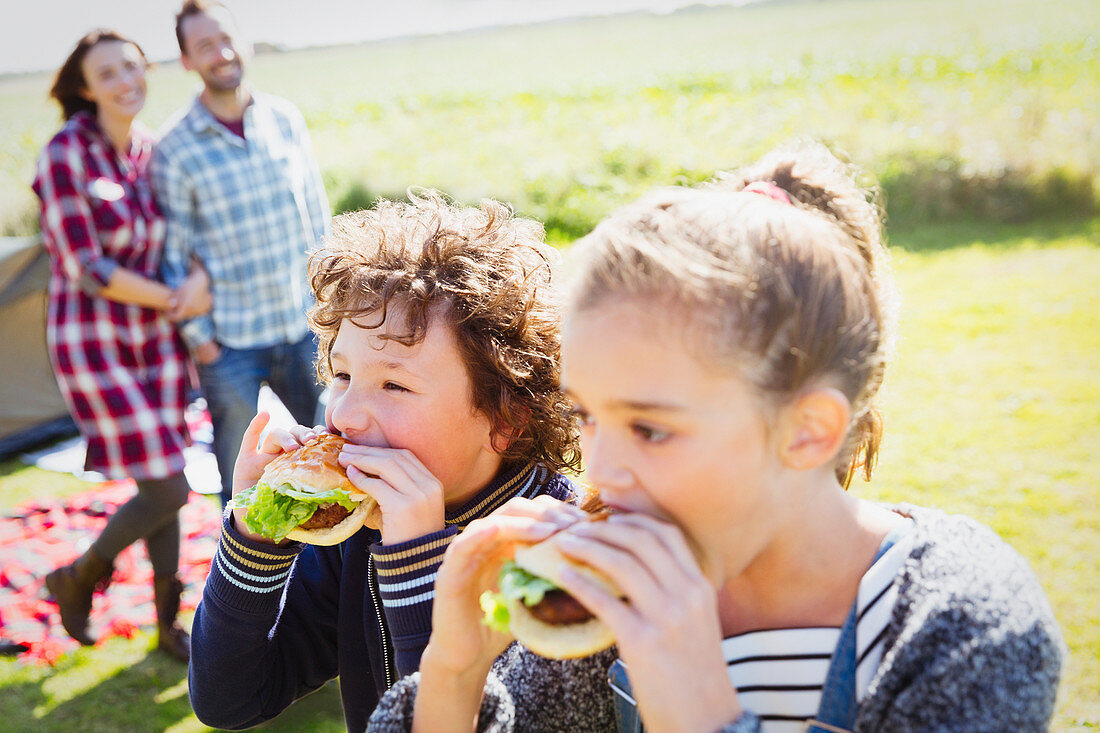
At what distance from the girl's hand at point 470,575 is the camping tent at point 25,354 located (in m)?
7.34

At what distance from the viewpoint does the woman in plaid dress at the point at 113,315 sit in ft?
15.2

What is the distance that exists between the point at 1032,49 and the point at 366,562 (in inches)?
1544

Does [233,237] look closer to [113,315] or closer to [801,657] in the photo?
[113,315]

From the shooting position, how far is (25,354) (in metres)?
7.89

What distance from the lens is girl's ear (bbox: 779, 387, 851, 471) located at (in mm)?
1538

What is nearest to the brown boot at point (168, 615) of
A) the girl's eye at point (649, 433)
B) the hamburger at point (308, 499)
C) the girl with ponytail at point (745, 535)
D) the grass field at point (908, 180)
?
the grass field at point (908, 180)

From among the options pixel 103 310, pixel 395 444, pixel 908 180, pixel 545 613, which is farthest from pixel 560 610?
pixel 908 180

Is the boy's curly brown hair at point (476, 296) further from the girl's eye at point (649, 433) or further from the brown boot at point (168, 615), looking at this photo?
the brown boot at point (168, 615)

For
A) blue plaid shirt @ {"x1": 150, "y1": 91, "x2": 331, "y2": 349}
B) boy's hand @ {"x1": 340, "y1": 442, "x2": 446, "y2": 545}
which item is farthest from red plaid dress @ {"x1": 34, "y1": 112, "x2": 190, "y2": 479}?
boy's hand @ {"x1": 340, "y1": 442, "x2": 446, "y2": 545}

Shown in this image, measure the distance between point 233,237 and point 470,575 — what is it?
Answer: 3.95 metres

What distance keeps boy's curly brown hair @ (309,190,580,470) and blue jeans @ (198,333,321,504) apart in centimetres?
261

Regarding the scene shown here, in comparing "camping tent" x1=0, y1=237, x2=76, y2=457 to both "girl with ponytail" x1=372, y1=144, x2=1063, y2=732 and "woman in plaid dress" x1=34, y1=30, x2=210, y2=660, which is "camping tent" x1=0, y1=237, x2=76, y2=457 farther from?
"girl with ponytail" x1=372, y1=144, x2=1063, y2=732

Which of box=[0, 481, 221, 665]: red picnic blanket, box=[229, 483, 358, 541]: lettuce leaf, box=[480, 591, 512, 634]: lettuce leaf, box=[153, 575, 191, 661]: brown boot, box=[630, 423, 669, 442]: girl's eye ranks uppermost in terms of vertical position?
box=[630, 423, 669, 442]: girl's eye

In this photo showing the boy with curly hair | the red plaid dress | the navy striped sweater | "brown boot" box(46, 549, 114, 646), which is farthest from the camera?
"brown boot" box(46, 549, 114, 646)
